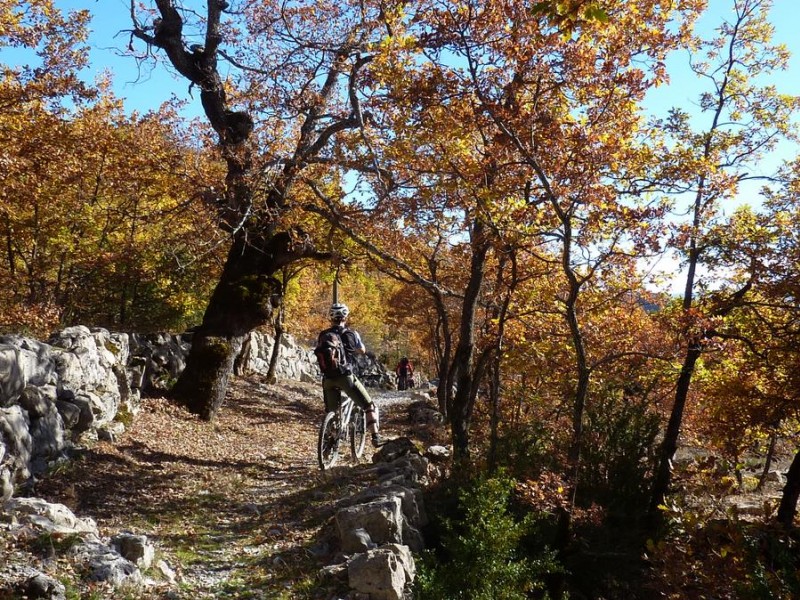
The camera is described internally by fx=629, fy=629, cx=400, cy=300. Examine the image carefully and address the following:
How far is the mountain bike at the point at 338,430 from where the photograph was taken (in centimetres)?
826

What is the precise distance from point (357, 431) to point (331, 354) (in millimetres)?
1596

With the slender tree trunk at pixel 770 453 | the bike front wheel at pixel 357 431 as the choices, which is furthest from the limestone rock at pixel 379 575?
the slender tree trunk at pixel 770 453

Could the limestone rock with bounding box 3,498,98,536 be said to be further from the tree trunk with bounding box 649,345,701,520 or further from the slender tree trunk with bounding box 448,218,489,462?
the tree trunk with bounding box 649,345,701,520

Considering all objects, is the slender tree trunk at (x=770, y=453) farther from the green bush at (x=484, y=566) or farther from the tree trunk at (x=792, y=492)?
the green bush at (x=484, y=566)

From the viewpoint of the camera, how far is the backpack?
8.00 meters

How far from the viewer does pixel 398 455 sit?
8273 millimetres

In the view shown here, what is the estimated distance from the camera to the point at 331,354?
7996 millimetres

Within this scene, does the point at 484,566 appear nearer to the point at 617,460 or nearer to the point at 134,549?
the point at 134,549

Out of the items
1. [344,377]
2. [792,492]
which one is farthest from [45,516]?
[792,492]

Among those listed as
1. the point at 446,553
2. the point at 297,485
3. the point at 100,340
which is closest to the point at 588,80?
the point at 446,553

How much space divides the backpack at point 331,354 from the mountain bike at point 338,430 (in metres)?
0.57

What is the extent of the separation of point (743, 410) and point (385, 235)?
19.1ft

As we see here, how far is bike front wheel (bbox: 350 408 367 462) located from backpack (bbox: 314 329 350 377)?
99 cm

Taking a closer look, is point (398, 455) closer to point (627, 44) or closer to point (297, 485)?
point (297, 485)
